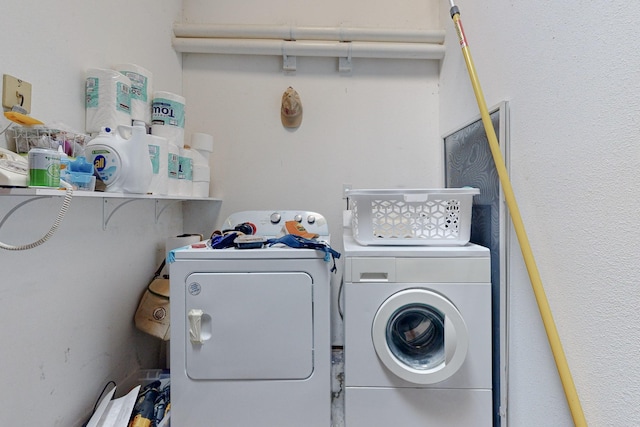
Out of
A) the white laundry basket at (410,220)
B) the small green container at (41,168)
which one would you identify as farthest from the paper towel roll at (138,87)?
the white laundry basket at (410,220)

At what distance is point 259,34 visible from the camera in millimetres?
2035

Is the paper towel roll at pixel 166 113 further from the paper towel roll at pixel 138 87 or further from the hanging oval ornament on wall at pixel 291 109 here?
the hanging oval ornament on wall at pixel 291 109

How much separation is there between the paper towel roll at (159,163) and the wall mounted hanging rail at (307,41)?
100cm

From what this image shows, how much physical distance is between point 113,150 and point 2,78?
0.36 meters

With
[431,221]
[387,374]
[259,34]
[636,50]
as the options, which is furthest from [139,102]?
[636,50]

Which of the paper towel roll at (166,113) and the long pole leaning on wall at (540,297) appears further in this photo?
the paper towel roll at (166,113)

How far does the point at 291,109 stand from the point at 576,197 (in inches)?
66.9

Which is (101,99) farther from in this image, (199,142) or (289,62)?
(289,62)

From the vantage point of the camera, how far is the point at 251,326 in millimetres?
1201

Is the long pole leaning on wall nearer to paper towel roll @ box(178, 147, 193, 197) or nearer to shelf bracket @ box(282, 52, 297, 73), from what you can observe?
shelf bracket @ box(282, 52, 297, 73)

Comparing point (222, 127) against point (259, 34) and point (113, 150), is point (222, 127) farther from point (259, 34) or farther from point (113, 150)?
point (113, 150)

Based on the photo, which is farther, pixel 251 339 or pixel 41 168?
pixel 251 339

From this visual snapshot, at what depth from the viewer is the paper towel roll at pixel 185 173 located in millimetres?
1701

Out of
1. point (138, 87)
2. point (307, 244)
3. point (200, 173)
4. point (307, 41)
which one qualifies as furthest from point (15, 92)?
point (307, 41)
